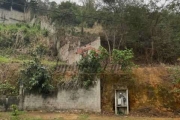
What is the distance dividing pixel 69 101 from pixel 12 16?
890 inches

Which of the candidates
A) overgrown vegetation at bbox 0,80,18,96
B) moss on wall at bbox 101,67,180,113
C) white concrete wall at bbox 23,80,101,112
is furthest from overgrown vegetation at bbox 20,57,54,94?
moss on wall at bbox 101,67,180,113

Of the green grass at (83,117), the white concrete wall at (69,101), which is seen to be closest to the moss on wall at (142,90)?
the white concrete wall at (69,101)

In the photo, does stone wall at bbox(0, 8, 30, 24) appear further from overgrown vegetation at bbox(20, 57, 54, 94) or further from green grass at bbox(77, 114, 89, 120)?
green grass at bbox(77, 114, 89, 120)

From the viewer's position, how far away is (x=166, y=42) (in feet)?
60.6

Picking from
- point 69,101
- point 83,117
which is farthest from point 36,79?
point 83,117

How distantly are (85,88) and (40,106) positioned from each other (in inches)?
91.3

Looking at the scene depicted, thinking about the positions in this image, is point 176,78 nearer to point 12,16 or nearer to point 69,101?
point 69,101

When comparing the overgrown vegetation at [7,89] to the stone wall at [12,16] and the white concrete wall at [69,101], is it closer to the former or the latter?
the white concrete wall at [69,101]

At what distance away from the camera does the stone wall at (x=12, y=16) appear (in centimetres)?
3120

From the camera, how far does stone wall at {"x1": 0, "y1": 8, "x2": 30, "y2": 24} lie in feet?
102

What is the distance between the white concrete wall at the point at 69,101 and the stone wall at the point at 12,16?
20.4m

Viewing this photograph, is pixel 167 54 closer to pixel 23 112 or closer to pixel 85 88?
pixel 85 88

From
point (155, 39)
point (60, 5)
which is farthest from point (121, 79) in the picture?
point (60, 5)

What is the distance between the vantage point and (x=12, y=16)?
32156mm
